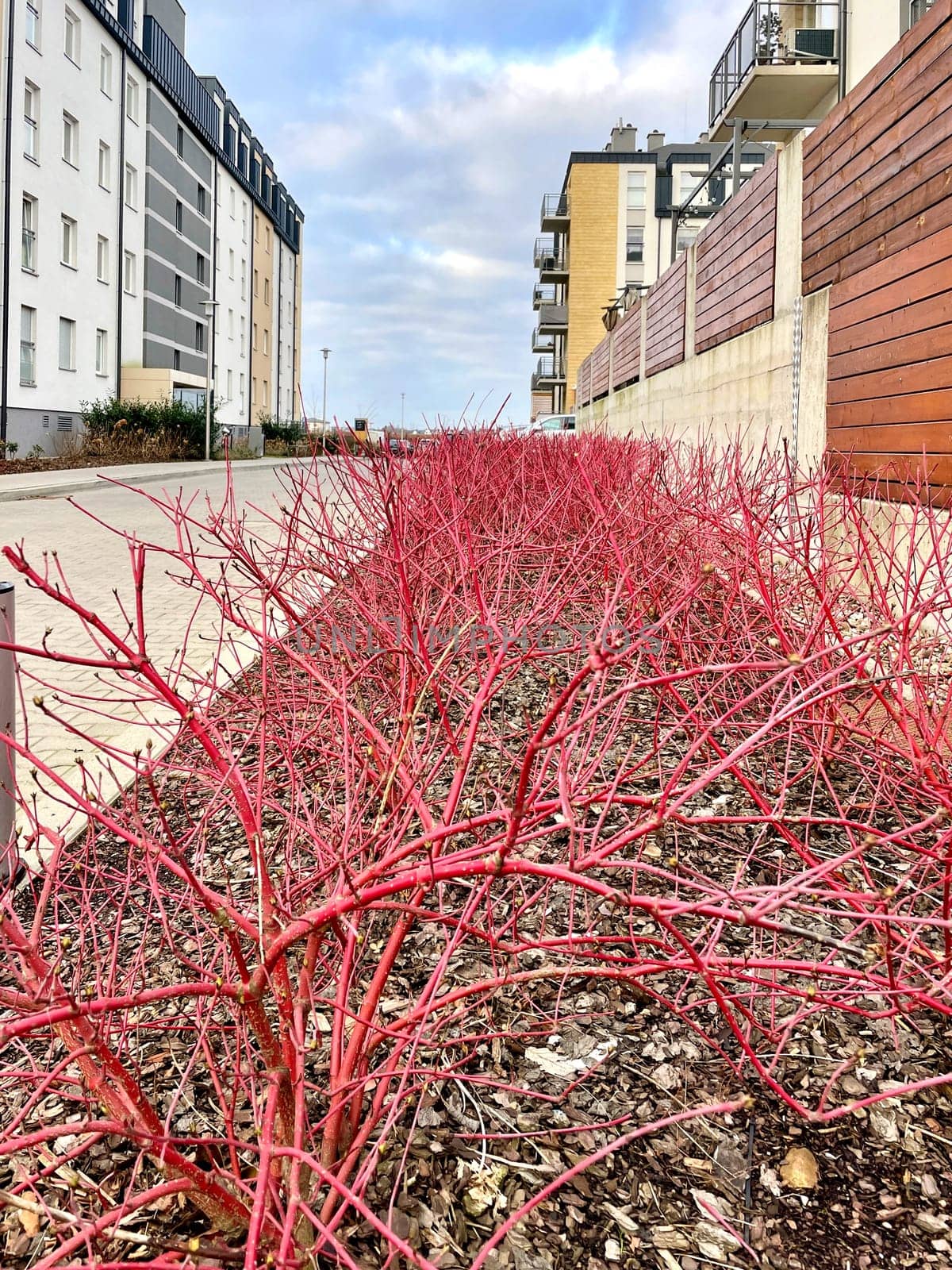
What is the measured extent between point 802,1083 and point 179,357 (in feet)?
142

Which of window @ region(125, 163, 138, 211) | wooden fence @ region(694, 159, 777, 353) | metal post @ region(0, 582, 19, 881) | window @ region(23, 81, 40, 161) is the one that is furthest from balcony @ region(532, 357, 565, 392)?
metal post @ region(0, 582, 19, 881)

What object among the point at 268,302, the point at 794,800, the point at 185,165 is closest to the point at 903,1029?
the point at 794,800

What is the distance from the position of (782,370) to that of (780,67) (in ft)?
39.5

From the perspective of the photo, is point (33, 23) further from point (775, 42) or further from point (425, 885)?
point (425, 885)

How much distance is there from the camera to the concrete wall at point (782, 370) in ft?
26.4

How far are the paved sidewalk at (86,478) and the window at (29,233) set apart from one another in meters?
5.85

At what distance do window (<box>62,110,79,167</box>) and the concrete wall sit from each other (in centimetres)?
2473

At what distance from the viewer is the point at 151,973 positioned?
2.80 m

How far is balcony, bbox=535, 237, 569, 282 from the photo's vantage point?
194 feet

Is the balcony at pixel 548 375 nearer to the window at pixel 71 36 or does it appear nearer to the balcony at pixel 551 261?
the balcony at pixel 551 261

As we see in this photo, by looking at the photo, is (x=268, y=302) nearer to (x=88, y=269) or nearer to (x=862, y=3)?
(x=88, y=269)

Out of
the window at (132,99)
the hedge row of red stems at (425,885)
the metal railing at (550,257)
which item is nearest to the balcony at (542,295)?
the metal railing at (550,257)

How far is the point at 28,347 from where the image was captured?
27656 millimetres

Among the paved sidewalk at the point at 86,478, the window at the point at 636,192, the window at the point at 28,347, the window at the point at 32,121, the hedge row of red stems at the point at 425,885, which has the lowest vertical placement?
the hedge row of red stems at the point at 425,885
